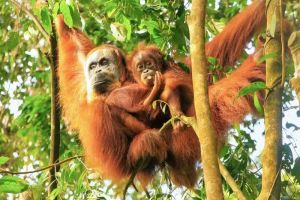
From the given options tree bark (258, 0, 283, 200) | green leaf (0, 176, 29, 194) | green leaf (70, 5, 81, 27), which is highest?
green leaf (70, 5, 81, 27)

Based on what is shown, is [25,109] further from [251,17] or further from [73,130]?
[251,17]

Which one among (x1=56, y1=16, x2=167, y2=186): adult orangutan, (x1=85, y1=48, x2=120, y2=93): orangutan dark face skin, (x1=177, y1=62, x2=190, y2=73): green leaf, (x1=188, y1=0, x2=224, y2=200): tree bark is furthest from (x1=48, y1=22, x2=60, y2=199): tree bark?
(x1=188, y1=0, x2=224, y2=200): tree bark

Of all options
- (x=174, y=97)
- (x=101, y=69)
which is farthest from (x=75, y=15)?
(x=101, y=69)

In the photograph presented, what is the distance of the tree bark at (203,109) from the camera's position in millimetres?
2630

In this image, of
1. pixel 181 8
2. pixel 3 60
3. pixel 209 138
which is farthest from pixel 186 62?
pixel 3 60

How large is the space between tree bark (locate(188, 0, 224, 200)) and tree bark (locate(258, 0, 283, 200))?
0.24 metres

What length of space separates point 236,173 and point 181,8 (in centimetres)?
130

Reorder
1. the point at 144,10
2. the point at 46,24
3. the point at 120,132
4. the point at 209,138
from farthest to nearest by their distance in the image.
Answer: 1. the point at 120,132
2. the point at 144,10
3. the point at 46,24
4. the point at 209,138

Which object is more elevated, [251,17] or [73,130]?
[251,17]

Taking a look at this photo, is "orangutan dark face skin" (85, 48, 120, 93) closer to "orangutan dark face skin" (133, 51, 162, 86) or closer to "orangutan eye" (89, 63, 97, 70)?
"orangutan eye" (89, 63, 97, 70)

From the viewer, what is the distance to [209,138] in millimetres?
2777

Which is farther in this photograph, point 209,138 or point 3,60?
point 3,60

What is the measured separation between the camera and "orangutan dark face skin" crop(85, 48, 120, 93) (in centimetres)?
532

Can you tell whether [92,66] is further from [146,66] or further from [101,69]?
[146,66]
